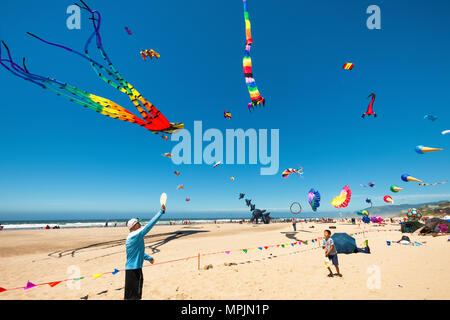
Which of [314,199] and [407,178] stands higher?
[407,178]

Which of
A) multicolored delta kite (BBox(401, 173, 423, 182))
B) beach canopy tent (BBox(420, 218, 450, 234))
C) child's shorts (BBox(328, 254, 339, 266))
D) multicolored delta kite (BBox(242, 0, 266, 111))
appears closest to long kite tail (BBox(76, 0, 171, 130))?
multicolored delta kite (BBox(242, 0, 266, 111))

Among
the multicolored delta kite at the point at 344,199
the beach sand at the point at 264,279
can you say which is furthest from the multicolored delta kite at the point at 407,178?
the multicolored delta kite at the point at 344,199

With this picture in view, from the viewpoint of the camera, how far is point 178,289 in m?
6.64

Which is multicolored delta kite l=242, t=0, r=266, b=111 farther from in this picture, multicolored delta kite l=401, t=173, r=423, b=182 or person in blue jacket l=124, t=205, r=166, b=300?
multicolored delta kite l=401, t=173, r=423, b=182

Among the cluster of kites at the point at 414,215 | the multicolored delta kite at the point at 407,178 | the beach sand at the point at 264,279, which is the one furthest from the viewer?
the cluster of kites at the point at 414,215

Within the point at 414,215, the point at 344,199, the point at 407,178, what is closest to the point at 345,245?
the point at 407,178

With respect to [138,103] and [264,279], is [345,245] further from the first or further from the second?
[138,103]

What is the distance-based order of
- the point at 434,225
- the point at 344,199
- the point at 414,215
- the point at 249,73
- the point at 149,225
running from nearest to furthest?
1. the point at 149,225
2. the point at 249,73
3. the point at 434,225
4. the point at 344,199
5. the point at 414,215

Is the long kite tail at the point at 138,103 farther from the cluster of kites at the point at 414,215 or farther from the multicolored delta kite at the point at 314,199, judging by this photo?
the cluster of kites at the point at 414,215

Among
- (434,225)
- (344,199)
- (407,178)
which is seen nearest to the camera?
(407,178)

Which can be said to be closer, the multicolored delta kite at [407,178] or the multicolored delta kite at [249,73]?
the multicolored delta kite at [249,73]

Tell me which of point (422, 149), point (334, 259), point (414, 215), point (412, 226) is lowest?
point (412, 226)
